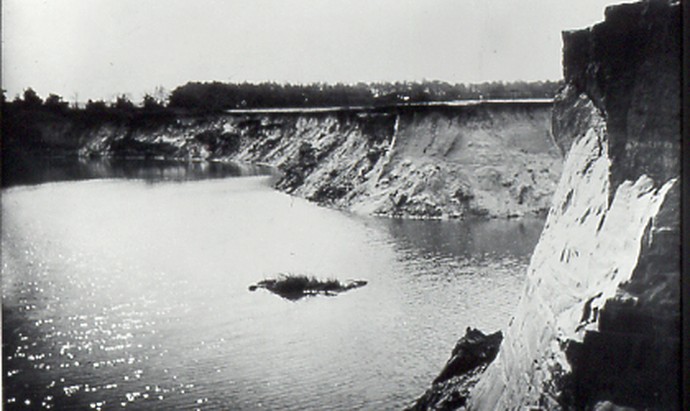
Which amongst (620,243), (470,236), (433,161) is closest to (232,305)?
(470,236)

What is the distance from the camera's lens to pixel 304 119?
174 feet

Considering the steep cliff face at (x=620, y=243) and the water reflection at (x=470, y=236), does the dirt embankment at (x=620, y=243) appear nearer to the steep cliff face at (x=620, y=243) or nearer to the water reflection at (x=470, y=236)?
the steep cliff face at (x=620, y=243)

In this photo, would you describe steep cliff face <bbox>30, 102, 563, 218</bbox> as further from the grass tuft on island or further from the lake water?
the grass tuft on island

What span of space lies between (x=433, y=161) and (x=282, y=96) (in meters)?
21.0

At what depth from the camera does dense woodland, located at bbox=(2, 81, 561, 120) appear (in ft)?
118

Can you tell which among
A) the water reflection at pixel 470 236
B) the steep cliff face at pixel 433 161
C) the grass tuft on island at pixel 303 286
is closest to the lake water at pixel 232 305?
the water reflection at pixel 470 236

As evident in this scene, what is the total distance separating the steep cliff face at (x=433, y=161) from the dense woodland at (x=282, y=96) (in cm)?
94

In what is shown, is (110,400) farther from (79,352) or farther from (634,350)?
(634,350)

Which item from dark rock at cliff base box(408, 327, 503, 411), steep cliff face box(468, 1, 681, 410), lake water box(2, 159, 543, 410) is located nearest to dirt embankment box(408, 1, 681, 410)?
steep cliff face box(468, 1, 681, 410)

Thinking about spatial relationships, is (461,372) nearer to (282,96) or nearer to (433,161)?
(433,161)

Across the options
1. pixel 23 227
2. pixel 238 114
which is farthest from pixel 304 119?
pixel 23 227

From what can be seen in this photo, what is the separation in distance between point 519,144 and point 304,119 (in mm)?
22369

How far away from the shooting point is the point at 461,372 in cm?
1202

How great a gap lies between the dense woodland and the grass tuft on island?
716 inches
